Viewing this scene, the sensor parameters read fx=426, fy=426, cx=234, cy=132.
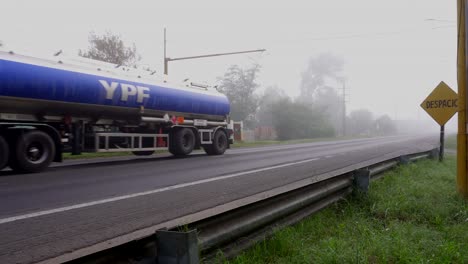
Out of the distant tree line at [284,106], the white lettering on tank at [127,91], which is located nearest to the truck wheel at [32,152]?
the white lettering on tank at [127,91]

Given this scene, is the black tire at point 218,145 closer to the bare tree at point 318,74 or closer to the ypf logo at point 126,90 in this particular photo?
the ypf logo at point 126,90

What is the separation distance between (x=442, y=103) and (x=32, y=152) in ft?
38.2

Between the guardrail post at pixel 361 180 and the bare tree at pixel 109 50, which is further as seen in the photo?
the bare tree at pixel 109 50

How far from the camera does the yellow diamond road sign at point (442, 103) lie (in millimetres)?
12953

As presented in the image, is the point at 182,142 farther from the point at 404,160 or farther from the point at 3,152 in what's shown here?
the point at 404,160

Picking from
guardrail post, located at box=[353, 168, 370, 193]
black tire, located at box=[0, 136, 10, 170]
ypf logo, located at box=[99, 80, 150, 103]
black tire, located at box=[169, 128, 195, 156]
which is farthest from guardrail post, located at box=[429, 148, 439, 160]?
black tire, located at box=[0, 136, 10, 170]

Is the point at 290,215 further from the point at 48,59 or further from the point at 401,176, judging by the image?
the point at 48,59

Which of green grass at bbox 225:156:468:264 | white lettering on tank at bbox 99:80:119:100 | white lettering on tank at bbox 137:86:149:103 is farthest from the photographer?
white lettering on tank at bbox 137:86:149:103

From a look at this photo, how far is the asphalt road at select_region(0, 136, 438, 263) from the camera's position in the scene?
4.20 metres

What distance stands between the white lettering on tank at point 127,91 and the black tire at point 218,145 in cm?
498

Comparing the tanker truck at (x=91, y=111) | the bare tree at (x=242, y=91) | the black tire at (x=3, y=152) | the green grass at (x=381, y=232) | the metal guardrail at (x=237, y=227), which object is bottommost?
the green grass at (x=381, y=232)

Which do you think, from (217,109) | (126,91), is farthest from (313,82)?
(126,91)

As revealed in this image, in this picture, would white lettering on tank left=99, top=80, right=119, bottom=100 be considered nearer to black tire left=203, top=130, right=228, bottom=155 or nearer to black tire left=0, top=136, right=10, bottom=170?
black tire left=0, top=136, right=10, bottom=170

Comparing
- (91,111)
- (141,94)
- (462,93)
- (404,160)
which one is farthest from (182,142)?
(462,93)
